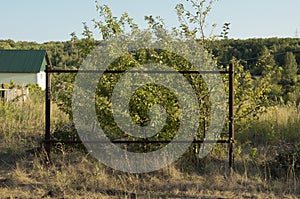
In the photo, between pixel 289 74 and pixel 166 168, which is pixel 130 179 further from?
Result: pixel 289 74

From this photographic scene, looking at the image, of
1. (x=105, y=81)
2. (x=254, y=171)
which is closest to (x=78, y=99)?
(x=105, y=81)

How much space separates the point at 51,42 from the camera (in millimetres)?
58469

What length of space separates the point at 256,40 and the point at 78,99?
28.2 meters

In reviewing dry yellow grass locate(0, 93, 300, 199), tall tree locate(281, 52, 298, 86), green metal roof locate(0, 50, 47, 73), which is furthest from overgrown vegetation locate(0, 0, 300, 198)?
green metal roof locate(0, 50, 47, 73)

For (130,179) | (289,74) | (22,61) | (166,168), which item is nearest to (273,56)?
(166,168)

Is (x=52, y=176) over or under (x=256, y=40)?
under

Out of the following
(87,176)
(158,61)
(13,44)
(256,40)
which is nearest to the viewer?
(87,176)

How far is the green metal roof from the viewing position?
40.2m

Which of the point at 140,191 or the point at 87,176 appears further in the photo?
the point at 87,176

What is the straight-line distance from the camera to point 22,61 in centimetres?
4094

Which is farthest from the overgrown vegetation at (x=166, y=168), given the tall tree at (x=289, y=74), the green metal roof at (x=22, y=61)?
the green metal roof at (x=22, y=61)

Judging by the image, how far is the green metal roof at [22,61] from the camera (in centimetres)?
4019

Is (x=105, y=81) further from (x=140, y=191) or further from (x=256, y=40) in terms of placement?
(x=256, y=40)

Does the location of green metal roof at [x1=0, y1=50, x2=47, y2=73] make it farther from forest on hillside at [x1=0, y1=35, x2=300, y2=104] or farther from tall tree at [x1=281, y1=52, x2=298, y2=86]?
tall tree at [x1=281, y1=52, x2=298, y2=86]
